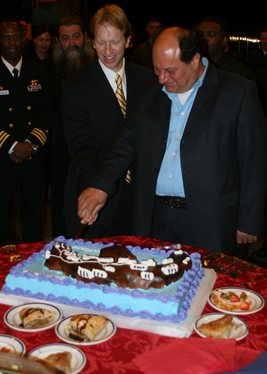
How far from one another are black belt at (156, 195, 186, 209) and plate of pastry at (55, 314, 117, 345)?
839mm

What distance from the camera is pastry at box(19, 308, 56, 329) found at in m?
1.47

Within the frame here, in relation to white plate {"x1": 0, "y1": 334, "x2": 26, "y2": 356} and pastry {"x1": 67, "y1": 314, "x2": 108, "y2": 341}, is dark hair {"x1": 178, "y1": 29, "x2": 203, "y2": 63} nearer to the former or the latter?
pastry {"x1": 67, "y1": 314, "x2": 108, "y2": 341}

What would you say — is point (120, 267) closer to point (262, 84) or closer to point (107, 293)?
point (107, 293)

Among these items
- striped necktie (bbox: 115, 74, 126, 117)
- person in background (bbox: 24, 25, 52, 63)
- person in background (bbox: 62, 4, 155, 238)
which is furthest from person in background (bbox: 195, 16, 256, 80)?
person in background (bbox: 24, 25, 52, 63)

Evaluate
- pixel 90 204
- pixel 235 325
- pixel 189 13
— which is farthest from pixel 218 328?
pixel 189 13

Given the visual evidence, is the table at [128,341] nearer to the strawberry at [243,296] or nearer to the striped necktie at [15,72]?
the strawberry at [243,296]

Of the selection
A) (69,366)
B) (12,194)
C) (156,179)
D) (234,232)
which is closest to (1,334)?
(69,366)

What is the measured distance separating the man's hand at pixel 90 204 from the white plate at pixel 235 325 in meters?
0.73

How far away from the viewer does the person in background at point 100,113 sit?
2541 millimetres

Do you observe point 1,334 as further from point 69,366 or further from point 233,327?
point 233,327

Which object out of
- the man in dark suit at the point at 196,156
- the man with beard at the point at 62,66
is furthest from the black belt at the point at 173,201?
the man with beard at the point at 62,66

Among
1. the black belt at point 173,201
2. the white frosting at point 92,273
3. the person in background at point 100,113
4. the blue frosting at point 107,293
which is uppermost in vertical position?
the person in background at point 100,113

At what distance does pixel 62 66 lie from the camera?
3.37 m

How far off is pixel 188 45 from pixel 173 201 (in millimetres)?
641
